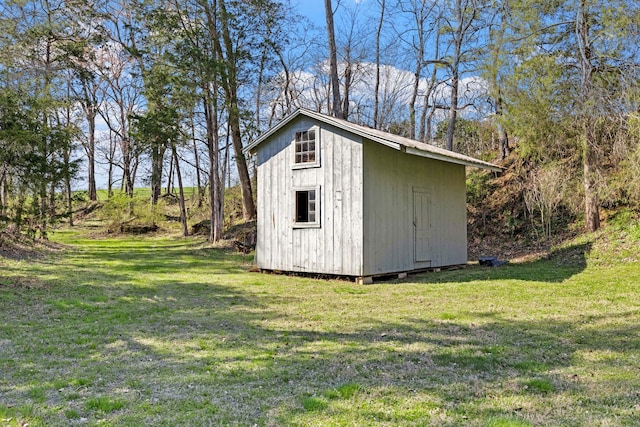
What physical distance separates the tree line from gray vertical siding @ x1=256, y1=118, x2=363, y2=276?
539 cm

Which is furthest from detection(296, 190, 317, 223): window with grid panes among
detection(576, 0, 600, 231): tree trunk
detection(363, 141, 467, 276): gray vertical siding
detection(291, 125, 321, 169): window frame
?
detection(576, 0, 600, 231): tree trunk

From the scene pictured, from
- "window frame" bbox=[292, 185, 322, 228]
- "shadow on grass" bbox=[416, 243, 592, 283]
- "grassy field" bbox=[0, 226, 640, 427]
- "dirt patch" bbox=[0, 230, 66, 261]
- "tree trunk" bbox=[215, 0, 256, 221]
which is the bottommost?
"grassy field" bbox=[0, 226, 640, 427]

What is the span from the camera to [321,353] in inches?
169

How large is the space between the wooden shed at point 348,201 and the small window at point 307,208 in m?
0.02

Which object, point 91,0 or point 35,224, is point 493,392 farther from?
point 91,0

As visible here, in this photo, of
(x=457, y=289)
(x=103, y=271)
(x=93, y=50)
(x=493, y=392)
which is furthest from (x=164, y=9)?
(x=493, y=392)

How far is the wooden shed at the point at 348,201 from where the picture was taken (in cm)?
924

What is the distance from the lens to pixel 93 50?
21891 mm

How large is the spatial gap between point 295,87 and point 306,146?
14.8m

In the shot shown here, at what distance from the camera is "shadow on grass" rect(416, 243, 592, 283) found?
9359 mm

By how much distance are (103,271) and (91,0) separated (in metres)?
14.0

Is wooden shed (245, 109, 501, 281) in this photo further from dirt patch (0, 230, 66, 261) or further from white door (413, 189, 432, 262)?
dirt patch (0, 230, 66, 261)

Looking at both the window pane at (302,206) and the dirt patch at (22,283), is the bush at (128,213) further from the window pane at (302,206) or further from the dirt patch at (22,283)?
the window pane at (302,206)

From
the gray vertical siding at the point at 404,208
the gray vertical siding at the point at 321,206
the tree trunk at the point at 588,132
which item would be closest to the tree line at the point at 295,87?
the tree trunk at the point at 588,132
